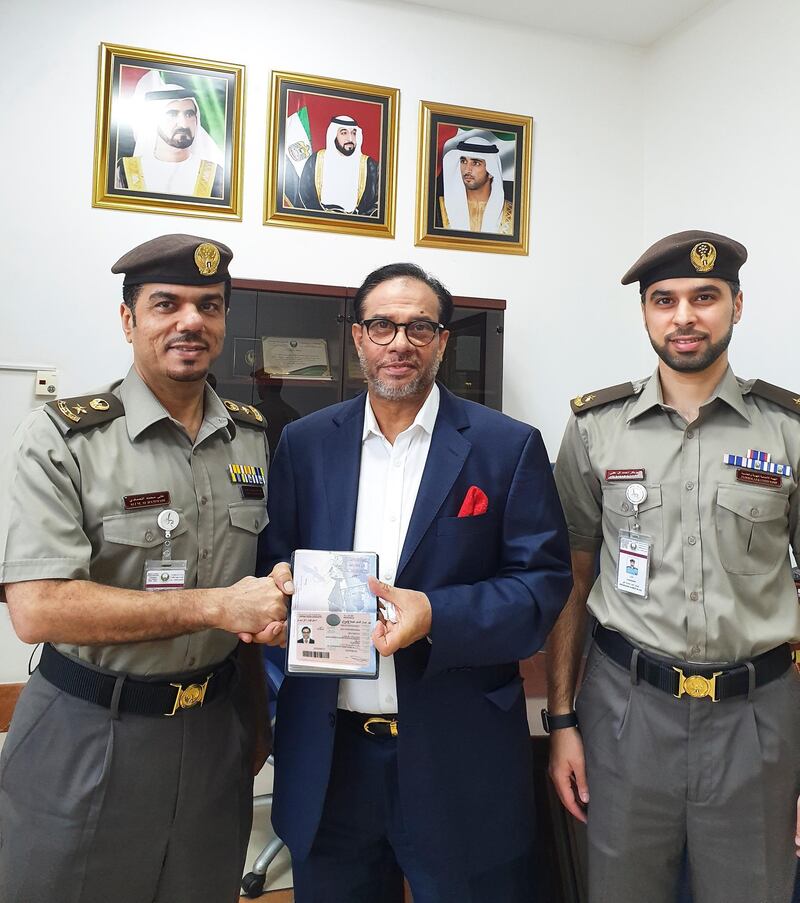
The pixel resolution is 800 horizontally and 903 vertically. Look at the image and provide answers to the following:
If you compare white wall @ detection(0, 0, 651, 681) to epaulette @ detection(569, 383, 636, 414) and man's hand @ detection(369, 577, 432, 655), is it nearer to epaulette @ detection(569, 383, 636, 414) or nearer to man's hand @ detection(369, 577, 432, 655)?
epaulette @ detection(569, 383, 636, 414)

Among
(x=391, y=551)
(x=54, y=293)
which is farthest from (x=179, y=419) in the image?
(x=54, y=293)

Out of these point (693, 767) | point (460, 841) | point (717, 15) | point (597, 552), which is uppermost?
point (717, 15)

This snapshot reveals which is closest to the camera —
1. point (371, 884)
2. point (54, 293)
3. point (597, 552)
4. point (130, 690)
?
point (130, 690)

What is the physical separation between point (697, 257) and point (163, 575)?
4.24 feet

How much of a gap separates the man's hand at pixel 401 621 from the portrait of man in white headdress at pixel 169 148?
243 centimetres

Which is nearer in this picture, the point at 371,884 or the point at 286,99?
the point at 371,884

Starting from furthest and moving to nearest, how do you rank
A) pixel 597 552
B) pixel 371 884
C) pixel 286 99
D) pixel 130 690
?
pixel 286 99 → pixel 597 552 → pixel 371 884 → pixel 130 690

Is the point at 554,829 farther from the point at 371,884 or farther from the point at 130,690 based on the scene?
the point at 130,690

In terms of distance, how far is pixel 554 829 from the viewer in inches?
68.1

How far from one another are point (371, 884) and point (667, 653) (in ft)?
2.52

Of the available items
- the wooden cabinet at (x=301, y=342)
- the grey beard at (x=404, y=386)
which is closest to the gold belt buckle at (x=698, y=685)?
the grey beard at (x=404, y=386)

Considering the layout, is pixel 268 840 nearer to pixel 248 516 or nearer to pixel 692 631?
pixel 248 516

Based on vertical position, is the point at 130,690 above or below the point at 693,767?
above

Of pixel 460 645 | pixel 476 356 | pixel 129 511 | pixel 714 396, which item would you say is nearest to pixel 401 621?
pixel 460 645
